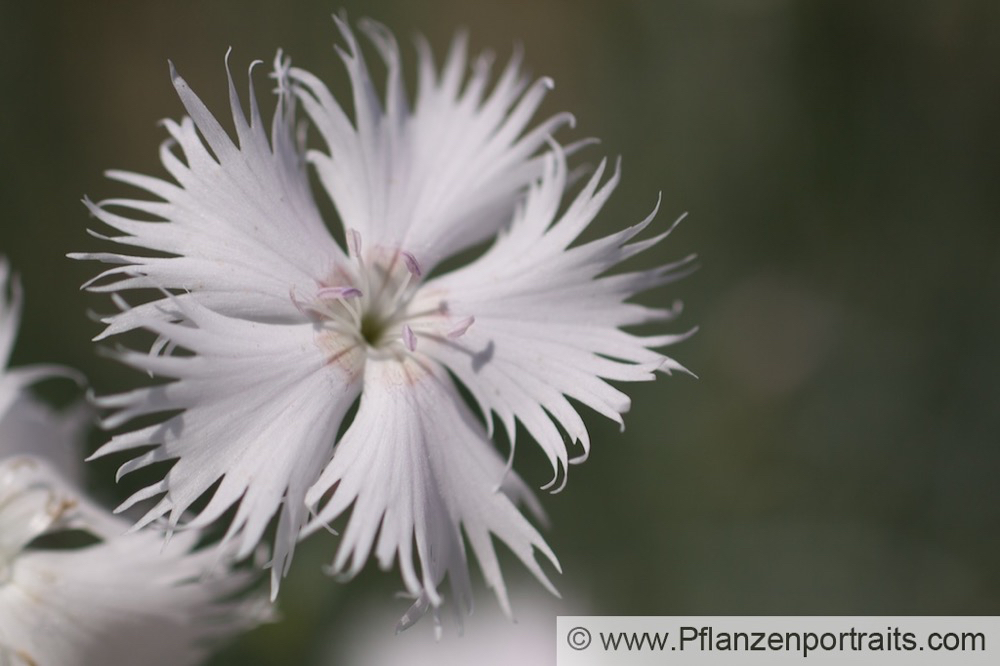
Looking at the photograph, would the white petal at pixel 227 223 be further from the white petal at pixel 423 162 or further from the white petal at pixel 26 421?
the white petal at pixel 26 421

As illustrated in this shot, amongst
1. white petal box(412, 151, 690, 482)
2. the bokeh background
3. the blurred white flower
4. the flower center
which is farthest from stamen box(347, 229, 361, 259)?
the bokeh background

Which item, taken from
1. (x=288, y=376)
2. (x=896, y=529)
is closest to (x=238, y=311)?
(x=288, y=376)

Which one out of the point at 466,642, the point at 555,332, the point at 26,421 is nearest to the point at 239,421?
the point at 555,332

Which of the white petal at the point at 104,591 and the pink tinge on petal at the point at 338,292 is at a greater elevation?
the pink tinge on petal at the point at 338,292

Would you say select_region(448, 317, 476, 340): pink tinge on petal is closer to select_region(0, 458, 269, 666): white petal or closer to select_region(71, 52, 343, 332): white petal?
select_region(71, 52, 343, 332): white petal

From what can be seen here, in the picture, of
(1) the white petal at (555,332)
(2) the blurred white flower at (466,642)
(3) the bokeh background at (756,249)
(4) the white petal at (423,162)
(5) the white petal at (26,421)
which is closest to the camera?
(1) the white petal at (555,332)

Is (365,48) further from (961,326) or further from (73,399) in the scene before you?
(961,326)

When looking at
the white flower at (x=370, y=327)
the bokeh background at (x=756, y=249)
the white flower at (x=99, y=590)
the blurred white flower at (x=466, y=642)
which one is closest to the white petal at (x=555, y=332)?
the white flower at (x=370, y=327)
